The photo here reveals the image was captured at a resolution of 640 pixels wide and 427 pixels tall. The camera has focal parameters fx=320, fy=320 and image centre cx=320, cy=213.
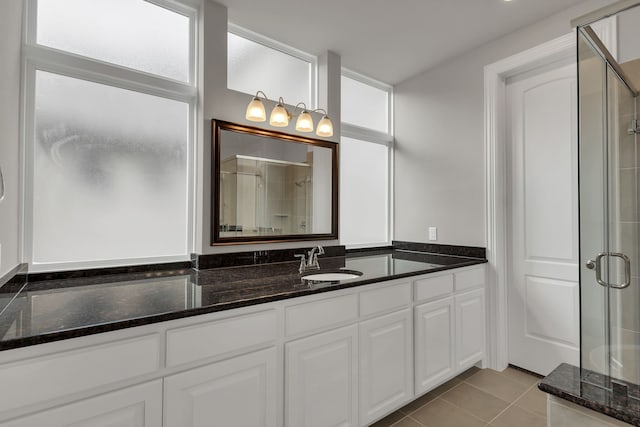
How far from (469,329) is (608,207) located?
1395 millimetres

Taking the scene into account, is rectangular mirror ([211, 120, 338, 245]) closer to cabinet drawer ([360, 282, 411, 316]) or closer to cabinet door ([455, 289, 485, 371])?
cabinet drawer ([360, 282, 411, 316])

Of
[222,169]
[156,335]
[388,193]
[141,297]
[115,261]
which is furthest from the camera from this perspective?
→ [388,193]

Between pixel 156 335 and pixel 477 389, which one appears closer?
pixel 156 335

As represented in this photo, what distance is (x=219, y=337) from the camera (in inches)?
50.6

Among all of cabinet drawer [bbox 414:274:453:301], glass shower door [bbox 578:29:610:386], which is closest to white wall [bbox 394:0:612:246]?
cabinet drawer [bbox 414:274:453:301]

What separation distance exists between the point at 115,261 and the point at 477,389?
2.57 m

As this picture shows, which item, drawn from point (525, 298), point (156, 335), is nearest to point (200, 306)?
point (156, 335)

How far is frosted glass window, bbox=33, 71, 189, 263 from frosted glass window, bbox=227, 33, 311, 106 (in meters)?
0.50

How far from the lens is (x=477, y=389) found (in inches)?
90.7

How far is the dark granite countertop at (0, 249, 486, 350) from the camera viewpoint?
3.38 feet

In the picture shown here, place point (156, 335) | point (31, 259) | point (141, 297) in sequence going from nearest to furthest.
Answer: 1. point (156, 335)
2. point (141, 297)
3. point (31, 259)

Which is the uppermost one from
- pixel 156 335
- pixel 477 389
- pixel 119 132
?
pixel 119 132

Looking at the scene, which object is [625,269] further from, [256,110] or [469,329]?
[256,110]

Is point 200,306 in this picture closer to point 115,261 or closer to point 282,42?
point 115,261
